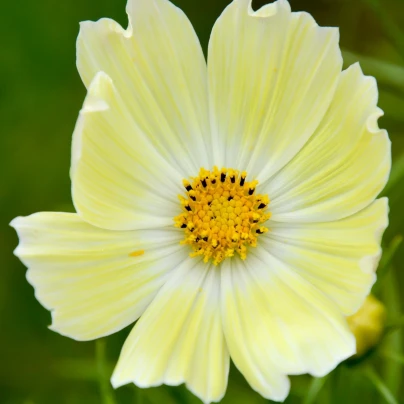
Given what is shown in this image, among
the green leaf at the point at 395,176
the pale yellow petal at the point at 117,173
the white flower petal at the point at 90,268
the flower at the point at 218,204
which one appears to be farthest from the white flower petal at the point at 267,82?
the green leaf at the point at 395,176

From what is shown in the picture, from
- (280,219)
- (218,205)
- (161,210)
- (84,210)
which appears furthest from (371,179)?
(84,210)

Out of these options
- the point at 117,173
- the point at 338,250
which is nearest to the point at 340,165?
the point at 338,250

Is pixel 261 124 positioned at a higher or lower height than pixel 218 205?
higher

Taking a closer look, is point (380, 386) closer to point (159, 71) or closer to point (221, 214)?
point (221, 214)

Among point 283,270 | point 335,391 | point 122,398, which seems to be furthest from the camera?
point 122,398

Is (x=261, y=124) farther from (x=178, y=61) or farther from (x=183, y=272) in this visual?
(x=183, y=272)

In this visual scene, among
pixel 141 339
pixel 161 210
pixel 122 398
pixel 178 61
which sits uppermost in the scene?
pixel 178 61

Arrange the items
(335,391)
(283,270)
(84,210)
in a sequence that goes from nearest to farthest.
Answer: (84,210), (283,270), (335,391)
